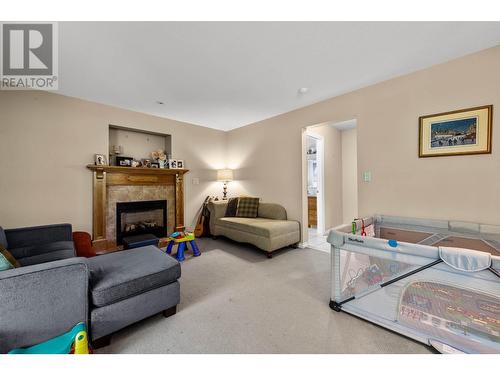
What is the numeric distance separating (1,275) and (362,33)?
2.92 metres

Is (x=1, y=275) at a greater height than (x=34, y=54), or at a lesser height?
lesser

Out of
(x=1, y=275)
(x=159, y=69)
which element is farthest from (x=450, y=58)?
(x=1, y=275)

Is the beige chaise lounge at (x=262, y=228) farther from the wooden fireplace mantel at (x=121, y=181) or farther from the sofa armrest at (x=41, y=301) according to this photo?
the sofa armrest at (x=41, y=301)

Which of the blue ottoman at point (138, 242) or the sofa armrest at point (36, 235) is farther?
the blue ottoman at point (138, 242)

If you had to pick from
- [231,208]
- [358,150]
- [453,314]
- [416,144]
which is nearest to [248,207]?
[231,208]

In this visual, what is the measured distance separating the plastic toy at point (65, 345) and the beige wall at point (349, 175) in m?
4.80

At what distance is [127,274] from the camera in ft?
4.89

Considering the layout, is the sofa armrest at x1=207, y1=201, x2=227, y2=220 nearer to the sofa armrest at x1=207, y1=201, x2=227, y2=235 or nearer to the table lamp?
the sofa armrest at x1=207, y1=201, x2=227, y2=235

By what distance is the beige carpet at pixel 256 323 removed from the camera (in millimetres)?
1332

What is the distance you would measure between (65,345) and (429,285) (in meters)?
2.29

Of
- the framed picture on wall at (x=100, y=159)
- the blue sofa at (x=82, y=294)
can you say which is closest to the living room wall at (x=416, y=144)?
the blue sofa at (x=82, y=294)

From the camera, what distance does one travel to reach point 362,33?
1.65 m

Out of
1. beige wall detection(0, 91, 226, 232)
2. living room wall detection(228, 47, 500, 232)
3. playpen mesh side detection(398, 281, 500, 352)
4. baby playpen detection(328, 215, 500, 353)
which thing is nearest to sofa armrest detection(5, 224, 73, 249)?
beige wall detection(0, 91, 226, 232)

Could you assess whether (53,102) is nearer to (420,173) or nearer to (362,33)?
(362,33)
